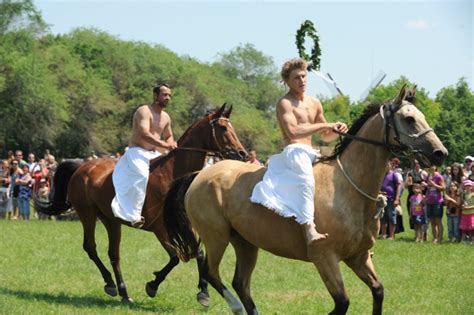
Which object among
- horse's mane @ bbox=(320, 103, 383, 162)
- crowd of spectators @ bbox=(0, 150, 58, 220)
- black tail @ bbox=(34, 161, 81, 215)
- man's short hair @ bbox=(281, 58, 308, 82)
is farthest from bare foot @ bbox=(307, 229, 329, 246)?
crowd of spectators @ bbox=(0, 150, 58, 220)

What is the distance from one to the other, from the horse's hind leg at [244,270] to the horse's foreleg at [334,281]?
54.8 inches

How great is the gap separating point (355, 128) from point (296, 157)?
647 mm

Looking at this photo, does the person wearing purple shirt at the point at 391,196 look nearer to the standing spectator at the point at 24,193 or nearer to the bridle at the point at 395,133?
the bridle at the point at 395,133

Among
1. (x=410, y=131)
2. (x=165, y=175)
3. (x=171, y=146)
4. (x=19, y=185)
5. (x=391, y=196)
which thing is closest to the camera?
(x=410, y=131)

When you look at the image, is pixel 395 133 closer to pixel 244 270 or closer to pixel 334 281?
pixel 334 281

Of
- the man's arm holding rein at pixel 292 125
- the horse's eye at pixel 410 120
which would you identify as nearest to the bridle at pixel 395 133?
the horse's eye at pixel 410 120

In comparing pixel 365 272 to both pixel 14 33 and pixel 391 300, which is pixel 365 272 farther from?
pixel 14 33

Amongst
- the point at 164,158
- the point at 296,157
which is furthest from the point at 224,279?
the point at 296,157

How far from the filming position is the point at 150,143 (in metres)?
11.0

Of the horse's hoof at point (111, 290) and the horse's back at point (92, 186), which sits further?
the horse's back at point (92, 186)

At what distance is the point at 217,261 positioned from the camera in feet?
29.5

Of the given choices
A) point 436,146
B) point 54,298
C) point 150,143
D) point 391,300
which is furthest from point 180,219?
point 436,146

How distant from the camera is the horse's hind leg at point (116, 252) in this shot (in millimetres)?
10906

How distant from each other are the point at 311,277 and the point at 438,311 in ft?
10.9
